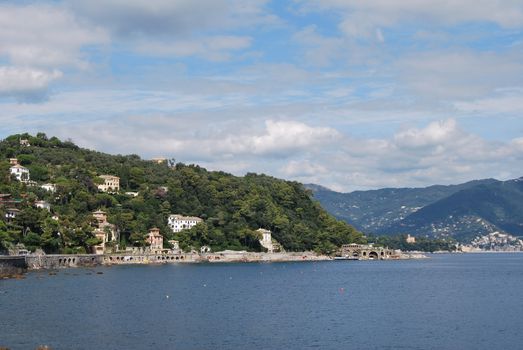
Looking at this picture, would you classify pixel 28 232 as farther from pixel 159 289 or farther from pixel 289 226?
pixel 289 226

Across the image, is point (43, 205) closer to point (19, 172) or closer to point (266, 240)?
point (19, 172)

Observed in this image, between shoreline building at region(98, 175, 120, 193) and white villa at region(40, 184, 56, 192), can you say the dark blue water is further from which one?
shoreline building at region(98, 175, 120, 193)

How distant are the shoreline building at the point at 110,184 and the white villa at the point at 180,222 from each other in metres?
16.1

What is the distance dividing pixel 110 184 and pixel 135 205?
44.5 feet

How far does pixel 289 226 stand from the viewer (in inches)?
7382

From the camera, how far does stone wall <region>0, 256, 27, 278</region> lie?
Result: 341ft

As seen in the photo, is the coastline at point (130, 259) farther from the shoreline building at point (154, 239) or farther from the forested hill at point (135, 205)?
the forested hill at point (135, 205)

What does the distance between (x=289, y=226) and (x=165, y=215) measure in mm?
36361

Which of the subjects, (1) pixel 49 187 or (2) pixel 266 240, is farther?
(2) pixel 266 240

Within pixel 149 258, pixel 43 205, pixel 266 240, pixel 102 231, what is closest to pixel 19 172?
pixel 43 205

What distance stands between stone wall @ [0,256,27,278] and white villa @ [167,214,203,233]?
5655 centimetres

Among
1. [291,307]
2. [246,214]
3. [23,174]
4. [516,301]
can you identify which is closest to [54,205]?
[23,174]

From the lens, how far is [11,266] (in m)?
108

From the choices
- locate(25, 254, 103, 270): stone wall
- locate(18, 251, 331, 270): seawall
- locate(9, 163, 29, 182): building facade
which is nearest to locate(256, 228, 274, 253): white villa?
locate(18, 251, 331, 270): seawall
